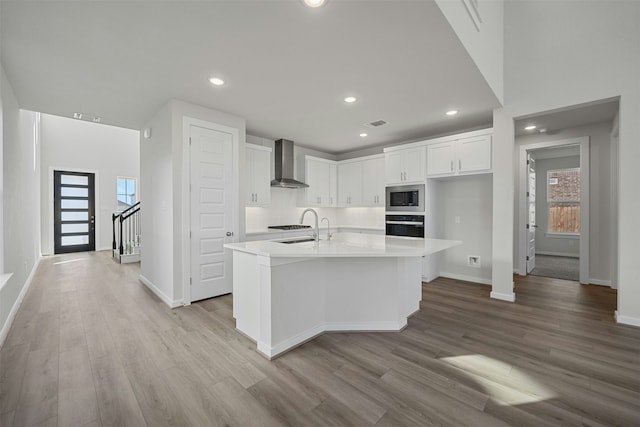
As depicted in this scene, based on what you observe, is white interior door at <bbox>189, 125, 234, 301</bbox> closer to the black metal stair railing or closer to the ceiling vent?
the ceiling vent

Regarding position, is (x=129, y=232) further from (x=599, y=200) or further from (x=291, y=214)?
(x=599, y=200)

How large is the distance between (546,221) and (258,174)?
7864 mm

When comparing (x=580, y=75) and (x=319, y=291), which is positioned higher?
(x=580, y=75)

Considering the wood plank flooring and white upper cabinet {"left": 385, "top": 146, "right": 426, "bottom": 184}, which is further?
white upper cabinet {"left": 385, "top": 146, "right": 426, "bottom": 184}

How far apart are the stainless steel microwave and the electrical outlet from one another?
1203mm

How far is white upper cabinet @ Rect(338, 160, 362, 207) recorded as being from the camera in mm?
5836

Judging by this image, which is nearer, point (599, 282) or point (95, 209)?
point (599, 282)

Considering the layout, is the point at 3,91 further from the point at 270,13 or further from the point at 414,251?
the point at 414,251

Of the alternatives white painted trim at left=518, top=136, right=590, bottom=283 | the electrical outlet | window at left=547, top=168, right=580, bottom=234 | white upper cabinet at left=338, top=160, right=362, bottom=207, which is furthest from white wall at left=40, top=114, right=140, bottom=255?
window at left=547, top=168, right=580, bottom=234

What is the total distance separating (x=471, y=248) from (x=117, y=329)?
517 centimetres

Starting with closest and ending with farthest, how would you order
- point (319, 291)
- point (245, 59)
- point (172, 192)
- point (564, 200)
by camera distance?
point (245, 59)
point (319, 291)
point (172, 192)
point (564, 200)

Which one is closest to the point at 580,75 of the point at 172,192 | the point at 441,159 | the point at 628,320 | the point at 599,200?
the point at 441,159

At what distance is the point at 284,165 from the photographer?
17.0ft

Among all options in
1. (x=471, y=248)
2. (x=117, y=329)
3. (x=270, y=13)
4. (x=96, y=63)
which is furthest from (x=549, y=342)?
(x=96, y=63)
